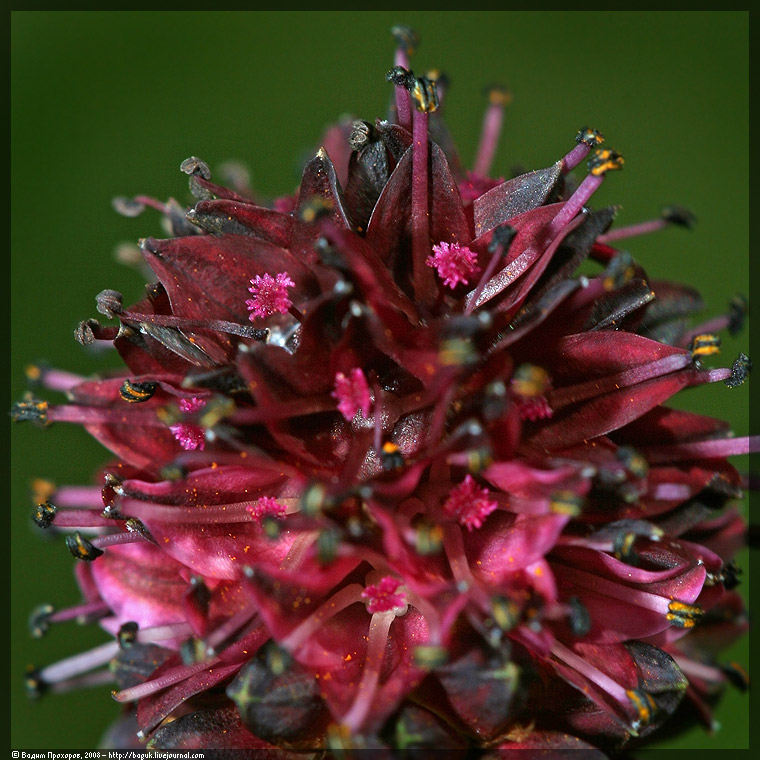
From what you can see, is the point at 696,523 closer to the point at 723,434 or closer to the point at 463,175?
the point at 723,434

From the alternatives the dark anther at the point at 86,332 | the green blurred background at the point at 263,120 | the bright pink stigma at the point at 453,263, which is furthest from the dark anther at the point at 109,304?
the green blurred background at the point at 263,120

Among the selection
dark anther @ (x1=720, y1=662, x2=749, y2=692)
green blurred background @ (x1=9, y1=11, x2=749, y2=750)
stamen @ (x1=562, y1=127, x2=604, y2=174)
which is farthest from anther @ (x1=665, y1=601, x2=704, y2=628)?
green blurred background @ (x1=9, y1=11, x2=749, y2=750)

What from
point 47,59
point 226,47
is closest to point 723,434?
point 226,47

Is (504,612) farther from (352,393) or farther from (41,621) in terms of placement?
(41,621)

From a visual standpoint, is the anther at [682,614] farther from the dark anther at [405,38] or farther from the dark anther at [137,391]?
the dark anther at [405,38]

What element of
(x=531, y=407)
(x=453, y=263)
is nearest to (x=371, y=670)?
(x=531, y=407)

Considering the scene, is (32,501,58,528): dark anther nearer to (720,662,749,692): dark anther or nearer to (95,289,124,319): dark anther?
(95,289,124,319): dark anther
